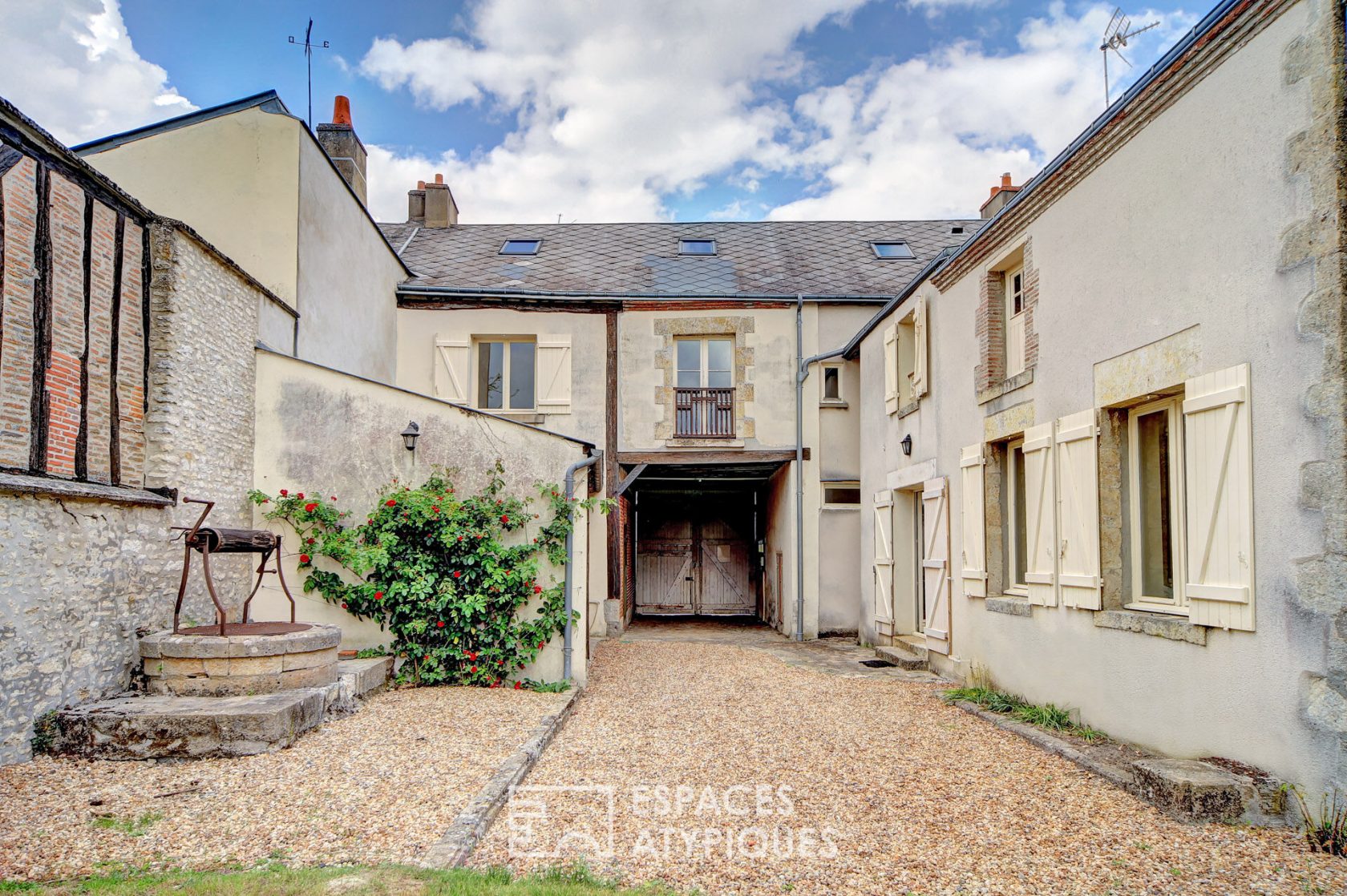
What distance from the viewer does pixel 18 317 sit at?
4.58 m

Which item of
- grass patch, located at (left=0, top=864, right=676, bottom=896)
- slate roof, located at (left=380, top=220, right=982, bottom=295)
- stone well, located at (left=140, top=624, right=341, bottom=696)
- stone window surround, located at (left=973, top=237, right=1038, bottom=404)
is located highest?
slate roof, located at (left=380, top=220, right=982, bottom=295)

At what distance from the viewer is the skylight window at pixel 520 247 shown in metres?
13.1

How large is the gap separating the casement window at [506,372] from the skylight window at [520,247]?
211cm

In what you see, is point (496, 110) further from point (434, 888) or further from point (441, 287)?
point (434, 888)

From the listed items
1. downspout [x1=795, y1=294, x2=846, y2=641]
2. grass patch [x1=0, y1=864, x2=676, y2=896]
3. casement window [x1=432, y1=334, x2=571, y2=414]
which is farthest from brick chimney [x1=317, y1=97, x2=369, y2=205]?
grass patch [x1=0, y1=864, x2=676, y2=896]

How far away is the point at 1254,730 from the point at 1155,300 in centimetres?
223

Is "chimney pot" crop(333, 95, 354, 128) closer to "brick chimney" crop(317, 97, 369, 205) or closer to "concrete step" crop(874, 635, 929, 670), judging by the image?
"brick chimney" crop(317, 97, 369, 205)

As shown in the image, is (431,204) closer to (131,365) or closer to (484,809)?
(131,365)

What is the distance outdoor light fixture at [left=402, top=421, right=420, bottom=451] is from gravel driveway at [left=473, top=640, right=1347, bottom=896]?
2.50 metres

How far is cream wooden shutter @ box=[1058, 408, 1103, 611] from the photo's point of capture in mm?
5199

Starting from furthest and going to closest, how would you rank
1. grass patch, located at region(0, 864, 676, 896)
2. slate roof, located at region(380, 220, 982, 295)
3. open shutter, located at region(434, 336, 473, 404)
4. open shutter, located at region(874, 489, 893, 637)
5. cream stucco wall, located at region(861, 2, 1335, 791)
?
slate roof, located at region(380, 220, 982, 295)
open shutter, located at region(434, 336, 473, 404)
open shutter, located at region(874, 489, 893, 637)
cream stucco wall, located at region(861, 2, 1335, 791)
grass patch, located at region(0, 864, 676, 896)

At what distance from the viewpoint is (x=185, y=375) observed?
5.80 metres

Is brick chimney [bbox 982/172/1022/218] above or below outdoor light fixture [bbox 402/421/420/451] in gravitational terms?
above

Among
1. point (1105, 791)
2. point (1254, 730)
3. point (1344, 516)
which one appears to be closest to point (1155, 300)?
point (1344, 516)
